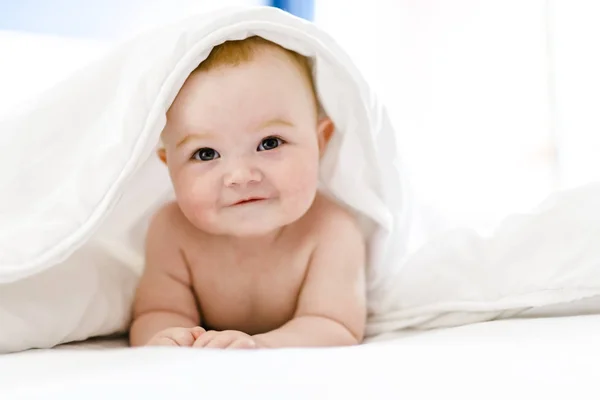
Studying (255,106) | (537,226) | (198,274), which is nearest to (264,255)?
(198,274)

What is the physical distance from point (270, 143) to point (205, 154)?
0.08 metres

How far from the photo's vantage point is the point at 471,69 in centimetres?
227

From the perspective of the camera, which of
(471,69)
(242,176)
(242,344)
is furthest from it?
(471,69)

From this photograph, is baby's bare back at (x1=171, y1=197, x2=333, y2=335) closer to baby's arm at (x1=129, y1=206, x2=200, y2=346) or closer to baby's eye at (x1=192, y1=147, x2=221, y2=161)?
baby's arm at (x1=129, y1=206, x2=200, y2=346)

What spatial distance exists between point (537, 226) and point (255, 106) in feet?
1.21

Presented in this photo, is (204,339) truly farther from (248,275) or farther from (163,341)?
(248,275)

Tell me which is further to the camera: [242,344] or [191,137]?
[191,137]

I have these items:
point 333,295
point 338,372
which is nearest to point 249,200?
point 333,295

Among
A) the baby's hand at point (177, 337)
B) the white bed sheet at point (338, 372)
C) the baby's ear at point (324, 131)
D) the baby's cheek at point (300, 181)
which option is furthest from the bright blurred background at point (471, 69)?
the white bed sheet at point (338, 372)

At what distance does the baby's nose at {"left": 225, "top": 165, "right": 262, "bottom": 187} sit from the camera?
3.01 ft

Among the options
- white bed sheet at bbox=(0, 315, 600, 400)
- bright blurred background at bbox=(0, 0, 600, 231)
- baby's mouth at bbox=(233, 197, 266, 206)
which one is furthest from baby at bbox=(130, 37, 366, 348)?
bright blurred background at bbox=(0, 0, 600, 231)

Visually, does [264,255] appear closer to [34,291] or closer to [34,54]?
[34,291]

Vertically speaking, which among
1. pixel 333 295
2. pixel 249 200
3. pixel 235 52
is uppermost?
pixel 235 52

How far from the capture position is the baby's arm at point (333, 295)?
0.91m
